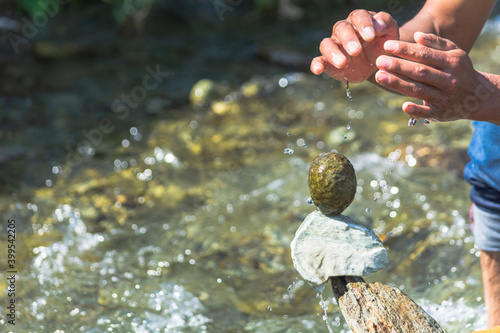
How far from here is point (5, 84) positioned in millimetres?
6738

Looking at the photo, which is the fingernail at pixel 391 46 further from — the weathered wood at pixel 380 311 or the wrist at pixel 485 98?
the weathered wood at pixel 380 311

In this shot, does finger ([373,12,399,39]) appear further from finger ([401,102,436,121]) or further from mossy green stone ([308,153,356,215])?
mossy green stone ([308,153,356,215])

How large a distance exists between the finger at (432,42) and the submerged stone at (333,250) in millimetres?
773

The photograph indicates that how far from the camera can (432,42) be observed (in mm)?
2061

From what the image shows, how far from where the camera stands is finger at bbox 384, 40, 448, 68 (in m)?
2.02

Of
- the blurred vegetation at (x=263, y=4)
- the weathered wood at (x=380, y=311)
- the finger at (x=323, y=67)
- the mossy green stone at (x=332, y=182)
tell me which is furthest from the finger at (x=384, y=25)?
the blurred vegetation at (x=263, y=4)

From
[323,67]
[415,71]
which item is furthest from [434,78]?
[323,67]

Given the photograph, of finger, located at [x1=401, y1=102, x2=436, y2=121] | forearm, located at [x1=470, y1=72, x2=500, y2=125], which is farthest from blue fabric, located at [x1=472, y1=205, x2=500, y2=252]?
finger, located at [x1=401, y1=102, x2=436, y2=121]

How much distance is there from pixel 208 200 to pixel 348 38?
9.01ft

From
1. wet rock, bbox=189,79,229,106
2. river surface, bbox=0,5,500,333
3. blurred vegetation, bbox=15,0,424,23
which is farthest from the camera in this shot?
blurred vegetation, bbox=15,0,424,23

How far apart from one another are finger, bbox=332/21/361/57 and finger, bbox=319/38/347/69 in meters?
0.03

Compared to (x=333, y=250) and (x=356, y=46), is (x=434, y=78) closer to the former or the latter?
(x=356, y=46)

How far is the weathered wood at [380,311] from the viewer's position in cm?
204

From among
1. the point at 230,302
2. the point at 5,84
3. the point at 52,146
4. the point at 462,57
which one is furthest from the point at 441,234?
the point at 5,84
